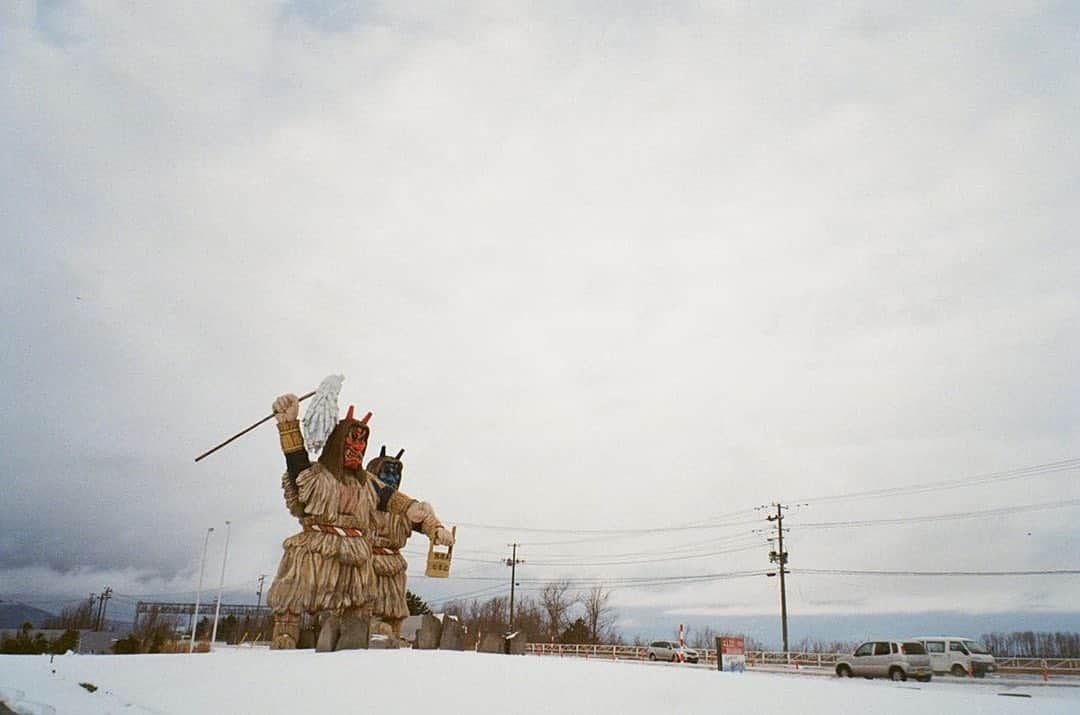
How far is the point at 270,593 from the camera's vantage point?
1856cm

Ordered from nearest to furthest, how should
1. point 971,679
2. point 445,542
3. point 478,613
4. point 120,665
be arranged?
point 120,665 < point 971,679 < point 445,542 < point 478,613

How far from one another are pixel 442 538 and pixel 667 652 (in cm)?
1734

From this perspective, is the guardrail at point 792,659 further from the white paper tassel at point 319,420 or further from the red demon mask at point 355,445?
the white paper tassel at point 319,420

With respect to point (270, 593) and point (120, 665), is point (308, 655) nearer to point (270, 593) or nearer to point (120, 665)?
point (120, 665)

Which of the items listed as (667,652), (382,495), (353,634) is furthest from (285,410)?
(667,652)

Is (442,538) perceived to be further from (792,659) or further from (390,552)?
(792,659)

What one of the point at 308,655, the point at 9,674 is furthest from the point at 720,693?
the point at 9,674

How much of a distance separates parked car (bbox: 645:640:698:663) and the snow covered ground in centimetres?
2355

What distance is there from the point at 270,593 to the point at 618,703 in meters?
13.7

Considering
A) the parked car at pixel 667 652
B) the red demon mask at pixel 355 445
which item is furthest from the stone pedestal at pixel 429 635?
the parked car at pixel 667 652

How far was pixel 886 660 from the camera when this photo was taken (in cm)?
2191

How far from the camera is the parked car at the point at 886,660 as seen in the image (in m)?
21.4

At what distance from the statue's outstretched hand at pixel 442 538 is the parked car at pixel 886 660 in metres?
13.1

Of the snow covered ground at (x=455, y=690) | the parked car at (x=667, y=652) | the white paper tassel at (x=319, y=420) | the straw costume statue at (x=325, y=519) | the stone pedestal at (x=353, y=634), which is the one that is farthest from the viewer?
the parked car at (x=667, y=652)
